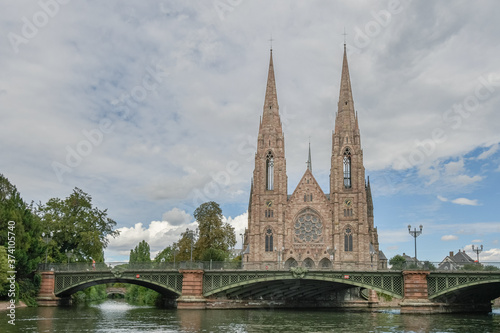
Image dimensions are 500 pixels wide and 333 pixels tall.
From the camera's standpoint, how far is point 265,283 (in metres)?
55.0

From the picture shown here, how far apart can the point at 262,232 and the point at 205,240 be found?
951 cm

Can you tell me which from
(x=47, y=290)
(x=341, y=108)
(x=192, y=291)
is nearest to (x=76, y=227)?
(x=47, y=290)

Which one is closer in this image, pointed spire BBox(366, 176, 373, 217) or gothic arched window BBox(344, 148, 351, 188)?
gothic arched window BBox(344, 148, 351, 188)

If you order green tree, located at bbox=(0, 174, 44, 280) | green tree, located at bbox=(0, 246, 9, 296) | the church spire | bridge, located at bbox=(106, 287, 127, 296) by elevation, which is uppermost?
the church spire

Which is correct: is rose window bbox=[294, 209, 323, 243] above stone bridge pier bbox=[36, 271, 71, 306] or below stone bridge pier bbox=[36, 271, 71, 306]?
above

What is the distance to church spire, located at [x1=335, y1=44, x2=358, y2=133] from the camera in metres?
92.7

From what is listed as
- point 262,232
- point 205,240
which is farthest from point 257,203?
point 205,240

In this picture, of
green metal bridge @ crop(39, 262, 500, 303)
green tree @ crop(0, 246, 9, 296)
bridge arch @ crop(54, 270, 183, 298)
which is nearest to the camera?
green tree @ crop(0, 246, 9, 296)

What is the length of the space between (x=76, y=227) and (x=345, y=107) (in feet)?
162

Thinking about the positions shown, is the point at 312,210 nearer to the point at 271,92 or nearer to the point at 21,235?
the point at 271,92

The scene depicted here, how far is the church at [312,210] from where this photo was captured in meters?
85.7

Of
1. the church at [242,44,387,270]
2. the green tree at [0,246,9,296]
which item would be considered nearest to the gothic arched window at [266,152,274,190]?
the church at [242,44,387,270]

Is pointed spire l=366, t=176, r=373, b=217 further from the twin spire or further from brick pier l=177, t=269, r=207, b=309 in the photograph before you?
brick pier l=177, t=269, r=207, b=309

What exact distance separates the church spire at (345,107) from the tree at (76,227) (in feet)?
138
